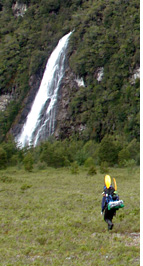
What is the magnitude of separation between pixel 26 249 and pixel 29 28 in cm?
7829

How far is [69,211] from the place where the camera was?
16.1 m

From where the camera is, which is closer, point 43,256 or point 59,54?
point 43,256

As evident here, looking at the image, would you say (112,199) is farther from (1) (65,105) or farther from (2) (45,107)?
(1) (65,105)

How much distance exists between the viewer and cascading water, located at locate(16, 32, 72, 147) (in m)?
63.3

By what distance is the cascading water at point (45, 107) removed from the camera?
63.3m

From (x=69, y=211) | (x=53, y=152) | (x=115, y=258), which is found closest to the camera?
(x=115, y=258)

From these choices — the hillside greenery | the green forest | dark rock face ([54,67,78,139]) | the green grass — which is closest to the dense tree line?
the green forest

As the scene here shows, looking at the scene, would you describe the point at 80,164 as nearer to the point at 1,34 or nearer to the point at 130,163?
the point at 130,163

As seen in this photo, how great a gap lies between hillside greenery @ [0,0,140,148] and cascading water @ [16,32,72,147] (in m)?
2.50

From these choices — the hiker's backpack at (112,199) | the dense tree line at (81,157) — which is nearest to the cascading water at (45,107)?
the dense tree line at (81,157)

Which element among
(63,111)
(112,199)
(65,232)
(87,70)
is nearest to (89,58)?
(87,70)

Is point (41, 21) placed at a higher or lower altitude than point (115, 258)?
higher

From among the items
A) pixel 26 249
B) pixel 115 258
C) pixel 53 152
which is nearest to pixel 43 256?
pixel 26 249

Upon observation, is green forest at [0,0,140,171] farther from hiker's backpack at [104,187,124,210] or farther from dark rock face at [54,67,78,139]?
hiker's backpack at [104,187,124,210]
